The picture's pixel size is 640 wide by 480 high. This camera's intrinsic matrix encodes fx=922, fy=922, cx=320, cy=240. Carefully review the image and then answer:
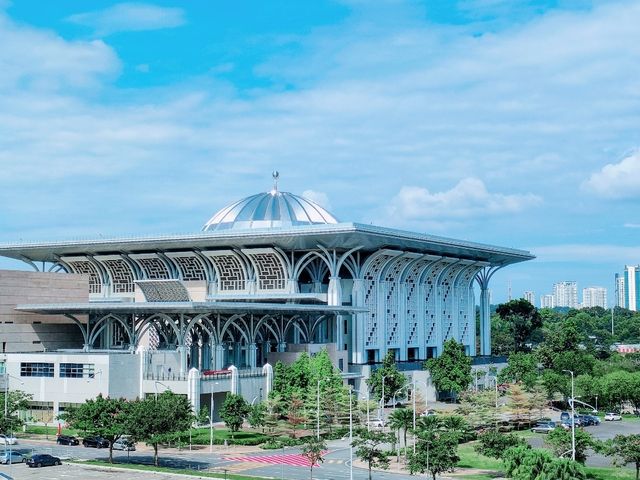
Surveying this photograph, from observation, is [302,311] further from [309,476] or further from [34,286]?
[309,476]

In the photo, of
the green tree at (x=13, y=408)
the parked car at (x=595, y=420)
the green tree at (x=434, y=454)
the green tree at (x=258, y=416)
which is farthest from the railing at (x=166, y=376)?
the parked car at (x=595, y=420)

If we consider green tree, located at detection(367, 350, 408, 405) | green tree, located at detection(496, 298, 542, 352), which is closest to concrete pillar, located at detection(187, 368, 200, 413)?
green tree, located at detection(367, 350, 408, 405)

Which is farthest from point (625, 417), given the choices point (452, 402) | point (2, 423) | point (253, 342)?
point (2, 423)

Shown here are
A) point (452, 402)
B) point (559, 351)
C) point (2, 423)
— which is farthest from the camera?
point (559, 351)

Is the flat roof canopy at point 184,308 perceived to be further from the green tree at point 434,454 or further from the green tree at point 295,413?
the green tree at point 434,454

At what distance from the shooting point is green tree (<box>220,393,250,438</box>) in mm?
78912

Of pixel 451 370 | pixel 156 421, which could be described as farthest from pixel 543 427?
pixel 156 421

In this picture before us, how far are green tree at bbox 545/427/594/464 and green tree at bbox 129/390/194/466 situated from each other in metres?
25.7

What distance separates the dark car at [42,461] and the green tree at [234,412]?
18624mm

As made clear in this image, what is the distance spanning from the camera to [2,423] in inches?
2709

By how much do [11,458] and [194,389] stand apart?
21103mm

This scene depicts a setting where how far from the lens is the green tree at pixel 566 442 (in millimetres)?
58031

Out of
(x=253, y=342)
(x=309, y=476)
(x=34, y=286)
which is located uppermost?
(x=34, y=286)

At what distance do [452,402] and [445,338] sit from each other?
17695 mm
